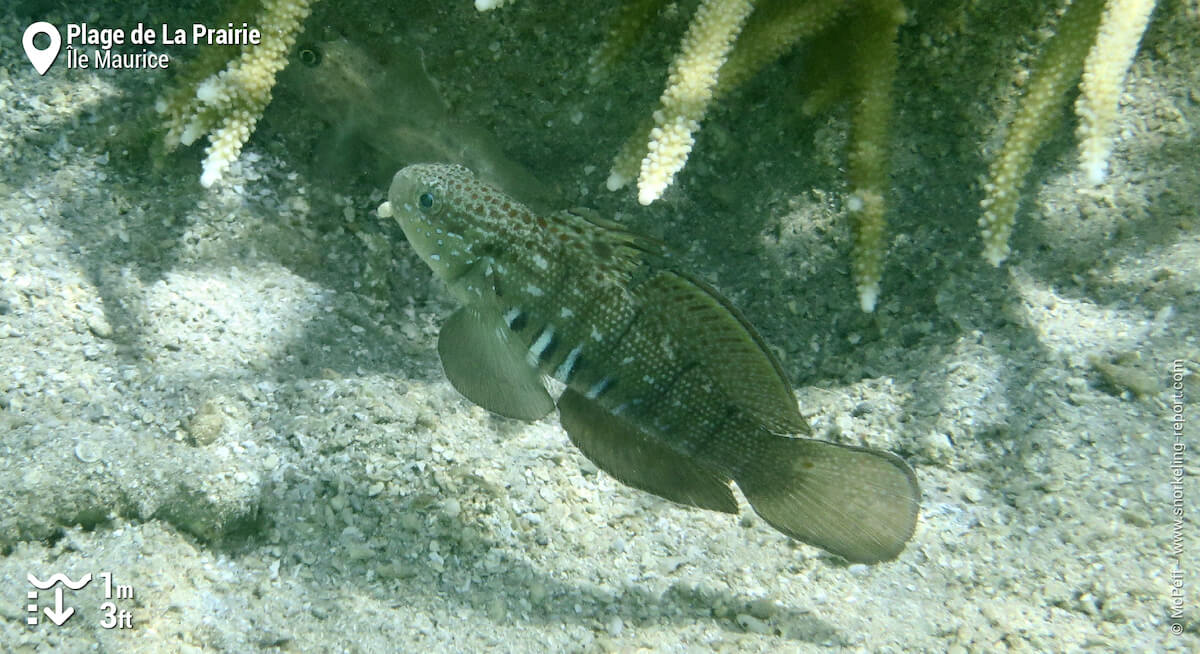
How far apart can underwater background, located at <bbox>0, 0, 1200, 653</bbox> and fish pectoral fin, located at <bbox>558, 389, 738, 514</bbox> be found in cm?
38

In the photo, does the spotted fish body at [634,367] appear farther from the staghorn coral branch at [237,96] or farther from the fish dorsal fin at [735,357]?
the staghorn coral branch at [237,96]

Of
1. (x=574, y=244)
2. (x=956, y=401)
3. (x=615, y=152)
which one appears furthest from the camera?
(x=615, y=152)

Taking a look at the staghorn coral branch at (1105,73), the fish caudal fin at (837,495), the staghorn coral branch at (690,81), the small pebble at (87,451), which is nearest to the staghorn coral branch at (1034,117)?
the staghorn coral branch at (1105,73)

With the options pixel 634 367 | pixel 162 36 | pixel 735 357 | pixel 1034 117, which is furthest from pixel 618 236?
pixel 162 36

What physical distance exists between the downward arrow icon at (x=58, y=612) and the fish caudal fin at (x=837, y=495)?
1.73 metres

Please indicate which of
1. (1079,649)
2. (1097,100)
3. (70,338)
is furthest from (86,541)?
(1097,100)

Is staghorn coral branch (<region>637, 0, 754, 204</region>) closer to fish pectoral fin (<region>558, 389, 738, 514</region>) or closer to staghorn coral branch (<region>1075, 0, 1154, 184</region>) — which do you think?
fish pectoral fin (<region>558, 389, 738, 514</region>)

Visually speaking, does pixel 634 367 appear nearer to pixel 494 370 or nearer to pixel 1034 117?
pixel 494 370

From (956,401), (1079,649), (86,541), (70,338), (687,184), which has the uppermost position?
(687,184)

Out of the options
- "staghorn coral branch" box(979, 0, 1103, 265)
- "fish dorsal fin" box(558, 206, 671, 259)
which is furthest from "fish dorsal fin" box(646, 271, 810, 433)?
"staghorn coral branch" box(979, 0, 1103, 265)

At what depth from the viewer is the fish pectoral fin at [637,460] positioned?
191 cm

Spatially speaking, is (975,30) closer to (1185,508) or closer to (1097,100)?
(1097,100)

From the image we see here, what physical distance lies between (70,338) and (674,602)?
2.13 m

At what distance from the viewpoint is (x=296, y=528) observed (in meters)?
1.98
